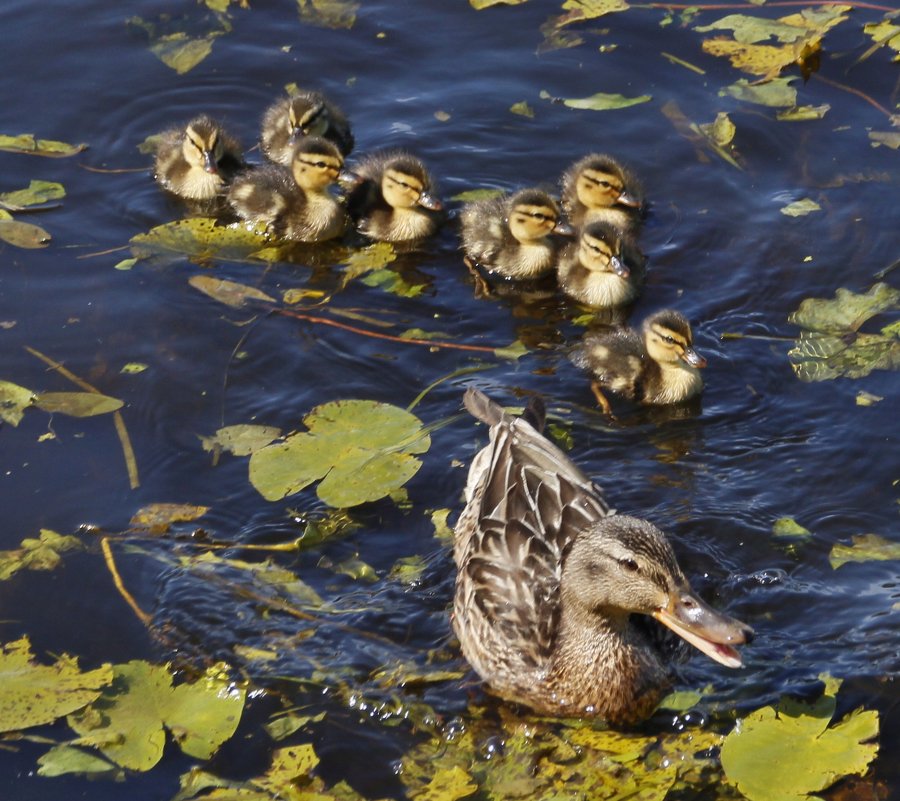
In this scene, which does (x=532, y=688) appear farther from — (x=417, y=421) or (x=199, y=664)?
(x=417, y=421)

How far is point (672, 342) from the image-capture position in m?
6.13

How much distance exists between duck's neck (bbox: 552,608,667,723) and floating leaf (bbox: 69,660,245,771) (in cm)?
105

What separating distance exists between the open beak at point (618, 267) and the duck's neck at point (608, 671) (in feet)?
7.54

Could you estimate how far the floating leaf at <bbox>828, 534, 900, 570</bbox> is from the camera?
203 inches

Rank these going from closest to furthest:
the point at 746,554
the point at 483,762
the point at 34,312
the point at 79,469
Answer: the point at 483,762 < the point at 746,554 < the point at 79,469 < the point at 34,312

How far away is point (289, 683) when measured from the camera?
15.7 ft

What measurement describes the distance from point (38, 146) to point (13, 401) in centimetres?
235

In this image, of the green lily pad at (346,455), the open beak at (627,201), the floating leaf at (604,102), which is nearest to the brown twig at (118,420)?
the green lily pad at (346,455)

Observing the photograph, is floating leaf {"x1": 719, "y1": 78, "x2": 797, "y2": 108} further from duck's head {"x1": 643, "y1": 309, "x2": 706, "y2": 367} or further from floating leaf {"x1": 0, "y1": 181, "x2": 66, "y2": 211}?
floating leaf {"x1": 0, "y1": 181, "x2": 66, "y2": 211}

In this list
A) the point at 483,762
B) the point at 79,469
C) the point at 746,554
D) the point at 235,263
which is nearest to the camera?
the point at 483,762

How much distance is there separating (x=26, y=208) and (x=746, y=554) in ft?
13.7

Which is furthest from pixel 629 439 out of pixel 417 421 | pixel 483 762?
pixel 483 762

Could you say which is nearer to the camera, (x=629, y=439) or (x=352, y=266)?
(x=629, y=439)

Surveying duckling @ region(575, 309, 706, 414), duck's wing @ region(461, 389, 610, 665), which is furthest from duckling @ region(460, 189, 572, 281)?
duck's wing @ region(461, 389, 610, 665)
